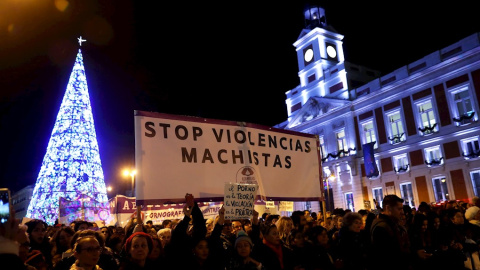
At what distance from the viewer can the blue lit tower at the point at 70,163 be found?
60.0 feet

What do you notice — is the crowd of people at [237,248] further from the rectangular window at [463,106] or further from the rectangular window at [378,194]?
the rectangular window at [378,194]

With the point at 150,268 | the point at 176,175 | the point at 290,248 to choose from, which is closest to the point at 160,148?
the point at 176,175

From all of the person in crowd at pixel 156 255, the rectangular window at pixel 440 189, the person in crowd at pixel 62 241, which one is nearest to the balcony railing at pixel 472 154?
the rectangular window at pixel 440 189

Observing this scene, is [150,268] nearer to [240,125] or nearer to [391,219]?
[240,125]

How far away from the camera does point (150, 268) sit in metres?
4.05

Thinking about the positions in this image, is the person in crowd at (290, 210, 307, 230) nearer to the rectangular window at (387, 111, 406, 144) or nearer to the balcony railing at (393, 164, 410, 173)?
the balcony railing at (393, 164, 410, 173)

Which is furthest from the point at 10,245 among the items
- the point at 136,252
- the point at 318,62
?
the point at 318,62

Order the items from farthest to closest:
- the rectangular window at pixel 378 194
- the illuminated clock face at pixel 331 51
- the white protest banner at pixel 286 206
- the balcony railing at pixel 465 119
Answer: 1. the illuminated clock face at pixel 331 51
2. the rectangular window at pixel 378 194
3. the balcony railing at pixel 465 119
4. the white protest banner at pixel 286 206

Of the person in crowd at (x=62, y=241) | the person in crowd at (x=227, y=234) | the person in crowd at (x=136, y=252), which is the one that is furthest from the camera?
the person in crowd at (x=227, y=234)

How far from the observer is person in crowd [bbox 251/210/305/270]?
4637 millimetres

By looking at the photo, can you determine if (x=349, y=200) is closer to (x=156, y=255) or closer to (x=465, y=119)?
(x=465, y=119)

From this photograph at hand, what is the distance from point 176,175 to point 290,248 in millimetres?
1978

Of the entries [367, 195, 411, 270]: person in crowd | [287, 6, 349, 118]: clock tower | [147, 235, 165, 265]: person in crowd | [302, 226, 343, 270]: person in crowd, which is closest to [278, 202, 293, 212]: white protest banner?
[302, 226, 343, 270]: person in crowd

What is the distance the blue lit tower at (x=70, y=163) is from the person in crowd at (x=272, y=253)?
15.6 m
